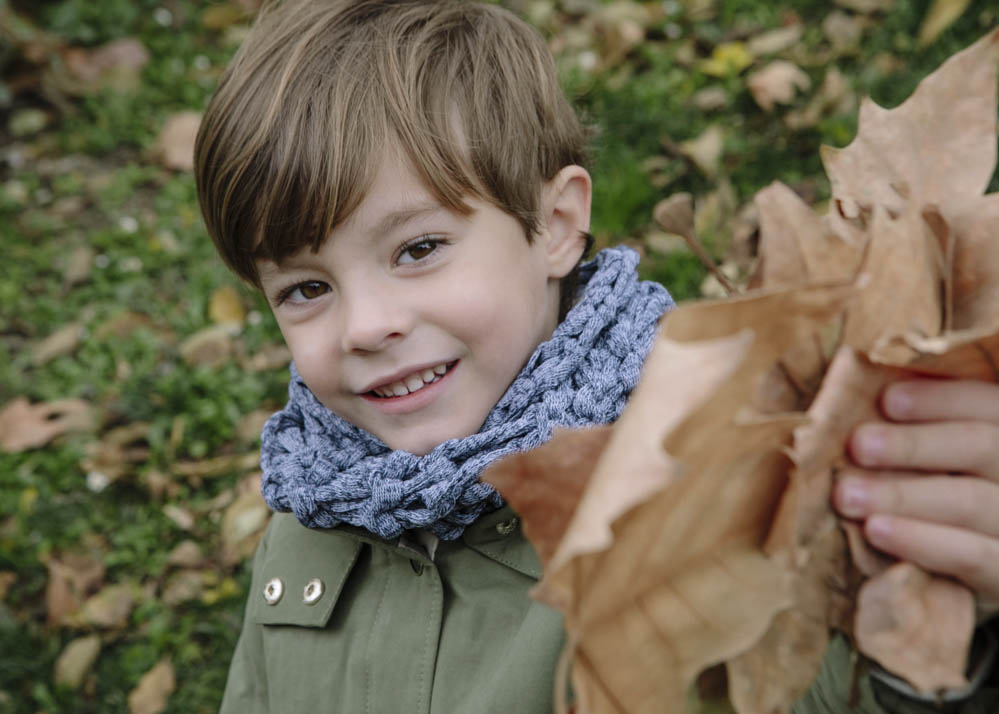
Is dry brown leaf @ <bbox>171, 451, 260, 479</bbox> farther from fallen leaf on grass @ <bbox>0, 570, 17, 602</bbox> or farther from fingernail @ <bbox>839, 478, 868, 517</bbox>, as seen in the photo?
fingernail @ <bbox>839, 478, 868, 517</bbox>

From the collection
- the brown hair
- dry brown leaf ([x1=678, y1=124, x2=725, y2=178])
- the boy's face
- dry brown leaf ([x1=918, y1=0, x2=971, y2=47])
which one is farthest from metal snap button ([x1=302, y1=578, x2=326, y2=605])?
dry brown leaf ([x1=918, y1=0, x2=971, y2=47])

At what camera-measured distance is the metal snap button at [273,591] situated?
4.96 ft

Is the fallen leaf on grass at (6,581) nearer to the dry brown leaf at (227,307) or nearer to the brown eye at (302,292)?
the dry brown leaf at (227,307)

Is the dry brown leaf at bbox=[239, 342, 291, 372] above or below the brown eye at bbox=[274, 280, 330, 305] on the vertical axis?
below

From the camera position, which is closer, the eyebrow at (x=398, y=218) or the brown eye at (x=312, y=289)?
the eyebrow at (x=398, y=218)

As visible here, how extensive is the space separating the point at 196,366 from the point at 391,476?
1.64 meters

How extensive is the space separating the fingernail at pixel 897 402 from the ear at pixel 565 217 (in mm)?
820

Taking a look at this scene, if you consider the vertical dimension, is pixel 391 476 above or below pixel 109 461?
above

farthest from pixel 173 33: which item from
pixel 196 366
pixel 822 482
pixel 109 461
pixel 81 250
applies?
pixel 822 482

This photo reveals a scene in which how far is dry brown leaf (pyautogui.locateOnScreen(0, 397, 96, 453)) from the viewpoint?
8.70ft

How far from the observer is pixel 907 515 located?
699mm

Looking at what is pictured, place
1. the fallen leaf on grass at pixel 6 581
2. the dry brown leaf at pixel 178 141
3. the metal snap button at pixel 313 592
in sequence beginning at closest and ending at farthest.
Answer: the metal snap button at pixel 313 592 < the fallen leaf on grass at pixel 6 581 < the dry brown leaf at pixel 178 141

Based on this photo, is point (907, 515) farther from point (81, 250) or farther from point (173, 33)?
point (173, 33)

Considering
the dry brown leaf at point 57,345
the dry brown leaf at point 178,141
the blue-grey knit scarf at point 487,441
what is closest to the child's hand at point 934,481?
the blue-grey knit scarf at point 487,441
